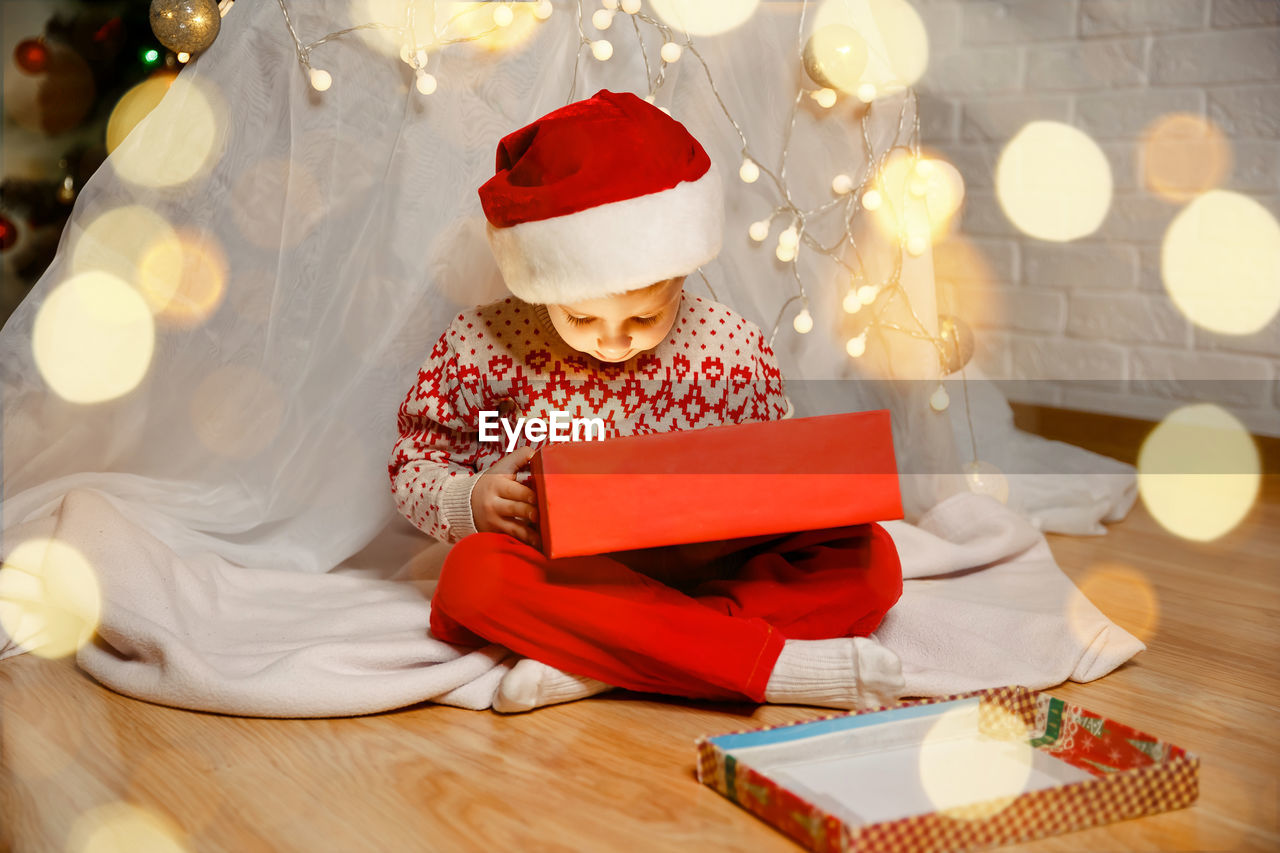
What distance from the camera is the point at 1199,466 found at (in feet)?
5.67

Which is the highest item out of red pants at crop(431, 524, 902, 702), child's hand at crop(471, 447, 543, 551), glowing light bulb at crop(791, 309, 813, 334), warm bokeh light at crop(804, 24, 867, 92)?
warm bokeh light at crop(804, 24, 867, 92)

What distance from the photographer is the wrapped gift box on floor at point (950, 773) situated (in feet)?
2.24

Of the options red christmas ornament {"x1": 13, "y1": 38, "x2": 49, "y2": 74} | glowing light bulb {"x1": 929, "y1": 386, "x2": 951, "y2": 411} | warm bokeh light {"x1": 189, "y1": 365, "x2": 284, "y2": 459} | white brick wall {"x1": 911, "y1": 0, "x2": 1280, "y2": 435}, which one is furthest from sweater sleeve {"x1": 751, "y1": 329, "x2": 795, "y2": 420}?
red christmas ornament {"x1": 13, "y1": 38, "x2": 49, "y2": 74}

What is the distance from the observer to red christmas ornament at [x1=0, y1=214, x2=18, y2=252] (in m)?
1.56

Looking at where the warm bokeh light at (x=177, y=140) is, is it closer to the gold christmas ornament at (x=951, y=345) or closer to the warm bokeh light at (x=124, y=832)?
the warm bokeh light at (x=124, y=832)

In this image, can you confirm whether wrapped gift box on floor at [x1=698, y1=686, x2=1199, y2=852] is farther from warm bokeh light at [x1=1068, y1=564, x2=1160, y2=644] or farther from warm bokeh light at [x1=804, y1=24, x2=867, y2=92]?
warm bokeh light at [x1=804, y1=24, x2=867, y2=92]

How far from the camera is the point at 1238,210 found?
1655 mm

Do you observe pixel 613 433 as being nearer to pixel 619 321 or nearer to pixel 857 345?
pixel 619 321

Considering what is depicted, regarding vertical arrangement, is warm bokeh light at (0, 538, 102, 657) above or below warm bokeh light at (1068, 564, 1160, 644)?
above

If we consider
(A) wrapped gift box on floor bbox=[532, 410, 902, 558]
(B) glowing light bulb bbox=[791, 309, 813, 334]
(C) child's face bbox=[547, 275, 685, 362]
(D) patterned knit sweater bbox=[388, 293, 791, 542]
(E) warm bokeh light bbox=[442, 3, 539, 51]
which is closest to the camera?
(A) wrapped gift box on floor bbox=[532, 410, 902, 558]

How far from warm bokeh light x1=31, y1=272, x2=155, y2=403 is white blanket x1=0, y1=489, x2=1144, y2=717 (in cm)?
14

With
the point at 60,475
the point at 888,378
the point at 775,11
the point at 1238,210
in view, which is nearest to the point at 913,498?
the point at 888,378

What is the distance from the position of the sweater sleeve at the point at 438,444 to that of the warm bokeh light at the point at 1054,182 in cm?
118

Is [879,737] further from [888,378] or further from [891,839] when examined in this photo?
[888,378]
